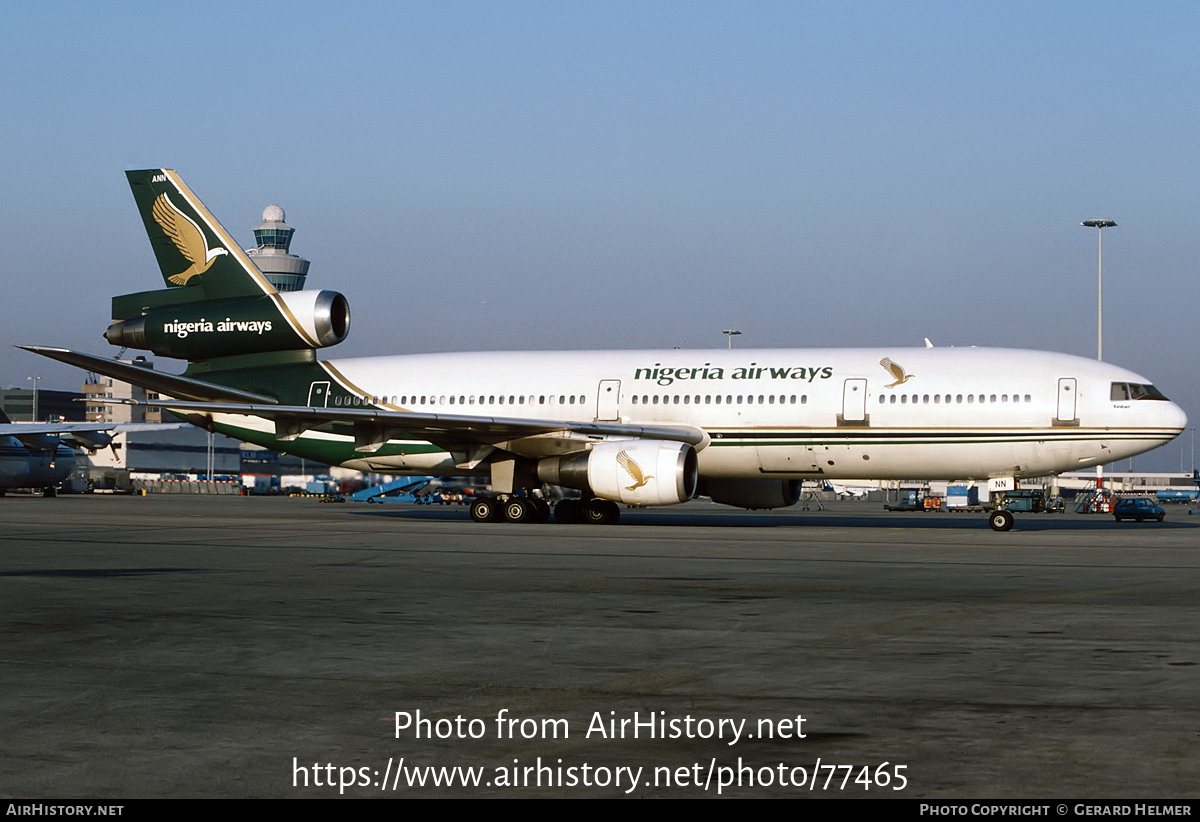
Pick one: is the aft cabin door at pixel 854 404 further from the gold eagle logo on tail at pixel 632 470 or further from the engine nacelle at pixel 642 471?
the gold eagle logo on tail at pixel 632 470

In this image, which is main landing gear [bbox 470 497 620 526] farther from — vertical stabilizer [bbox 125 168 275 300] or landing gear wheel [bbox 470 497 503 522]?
vertical stabilizer [bbox 125 168 275 300]

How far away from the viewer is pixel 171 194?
35.2 meters

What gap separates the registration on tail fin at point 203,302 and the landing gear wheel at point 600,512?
8508 mm

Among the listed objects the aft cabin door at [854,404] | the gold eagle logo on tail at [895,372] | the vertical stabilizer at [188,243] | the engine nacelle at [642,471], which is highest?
the vertical stabilizer at [188,243]

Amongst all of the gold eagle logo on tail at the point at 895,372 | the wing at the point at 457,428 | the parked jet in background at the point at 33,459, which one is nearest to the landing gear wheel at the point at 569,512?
the wing at the point at 457,428

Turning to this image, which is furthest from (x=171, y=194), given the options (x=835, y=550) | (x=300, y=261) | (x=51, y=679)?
(x=300, y=261)

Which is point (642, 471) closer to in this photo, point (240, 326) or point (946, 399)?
point (946, 399)

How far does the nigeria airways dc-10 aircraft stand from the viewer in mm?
28766

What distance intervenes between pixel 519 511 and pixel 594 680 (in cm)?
2410

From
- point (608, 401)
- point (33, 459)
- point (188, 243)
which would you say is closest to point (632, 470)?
point (608, 401)

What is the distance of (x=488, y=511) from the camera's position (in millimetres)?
32844

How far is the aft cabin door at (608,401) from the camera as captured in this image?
32.0m

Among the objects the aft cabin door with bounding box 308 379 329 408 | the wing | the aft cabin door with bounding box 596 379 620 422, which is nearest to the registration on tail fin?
the aft cabin door with bounding box 308 379 329 408

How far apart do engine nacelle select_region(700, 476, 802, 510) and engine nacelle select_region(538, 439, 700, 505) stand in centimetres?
328
